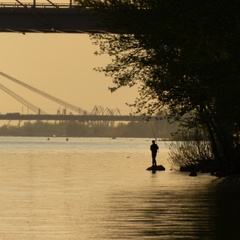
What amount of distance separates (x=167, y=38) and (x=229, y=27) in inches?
246

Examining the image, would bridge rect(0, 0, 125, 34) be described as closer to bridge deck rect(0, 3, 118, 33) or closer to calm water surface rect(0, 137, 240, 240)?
bridge deck rect(0, 3, 118, 33)

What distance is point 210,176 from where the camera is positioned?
54062 mm

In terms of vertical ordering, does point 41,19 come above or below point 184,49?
above

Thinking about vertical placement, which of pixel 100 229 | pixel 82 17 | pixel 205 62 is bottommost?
pixel 100 229

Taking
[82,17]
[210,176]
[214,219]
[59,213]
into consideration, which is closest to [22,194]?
[59,213]

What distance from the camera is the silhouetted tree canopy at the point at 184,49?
31.2m

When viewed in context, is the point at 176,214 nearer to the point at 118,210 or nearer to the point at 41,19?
the point at 118,210

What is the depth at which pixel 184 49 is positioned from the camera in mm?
35125

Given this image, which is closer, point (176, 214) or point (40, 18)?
point (176, 214)

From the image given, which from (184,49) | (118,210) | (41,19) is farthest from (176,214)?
(41,19)

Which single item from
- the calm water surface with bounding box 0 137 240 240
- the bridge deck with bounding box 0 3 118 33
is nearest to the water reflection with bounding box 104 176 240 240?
the calm water surface with bounding box 0 137 240 240

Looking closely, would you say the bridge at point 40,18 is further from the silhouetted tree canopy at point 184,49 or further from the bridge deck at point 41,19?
the silhouetted tree canopy at point 184,49

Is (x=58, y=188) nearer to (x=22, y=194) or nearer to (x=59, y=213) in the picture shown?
(x=22, y=194)

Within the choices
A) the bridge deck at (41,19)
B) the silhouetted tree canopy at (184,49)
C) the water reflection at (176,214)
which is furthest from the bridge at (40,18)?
the water reflection at (176,214)
